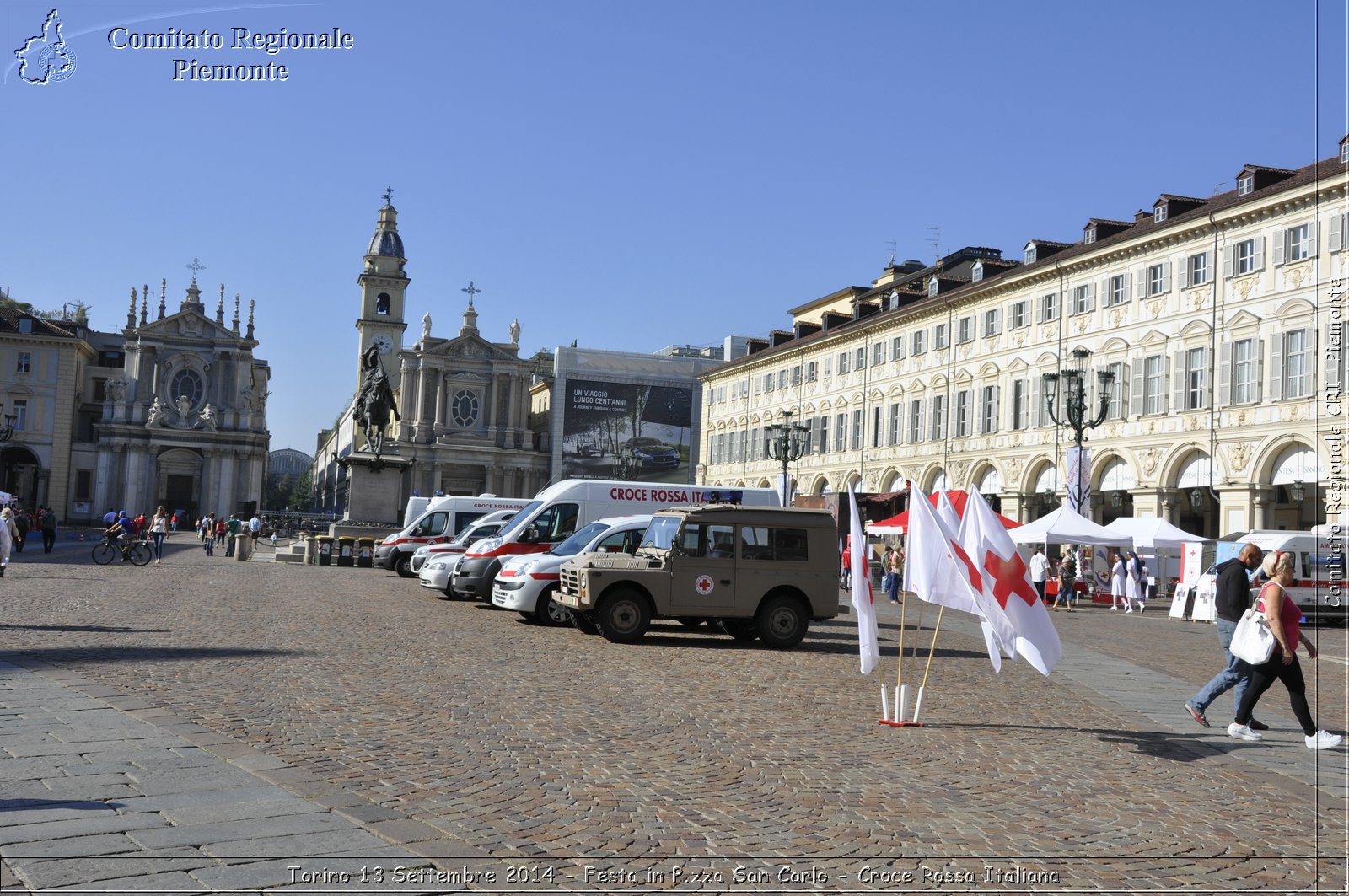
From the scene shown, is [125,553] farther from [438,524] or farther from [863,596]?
[863,596]

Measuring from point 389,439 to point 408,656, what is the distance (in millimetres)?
95457

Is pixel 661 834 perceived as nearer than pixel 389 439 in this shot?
Yes

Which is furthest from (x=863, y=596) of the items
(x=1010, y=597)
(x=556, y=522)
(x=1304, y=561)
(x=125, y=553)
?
(x=125, y=553)

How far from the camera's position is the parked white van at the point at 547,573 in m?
20.5

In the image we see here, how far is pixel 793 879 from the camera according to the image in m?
5.82

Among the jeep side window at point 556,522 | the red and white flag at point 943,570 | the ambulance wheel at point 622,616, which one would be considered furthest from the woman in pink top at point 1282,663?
the jeep side window at point 556,522

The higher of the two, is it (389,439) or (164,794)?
(389,439)

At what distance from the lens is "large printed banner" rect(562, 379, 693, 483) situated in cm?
10644

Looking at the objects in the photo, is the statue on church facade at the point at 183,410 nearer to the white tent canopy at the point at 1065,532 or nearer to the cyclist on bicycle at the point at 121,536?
the cyclist on bicycle at the point at 121,536

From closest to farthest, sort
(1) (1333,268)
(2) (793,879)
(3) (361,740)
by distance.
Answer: (2) (793,879)
(3) (361,740)
(1) (1333,268)

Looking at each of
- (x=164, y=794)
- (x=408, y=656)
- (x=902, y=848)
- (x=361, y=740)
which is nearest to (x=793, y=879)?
(x=902, y=848)

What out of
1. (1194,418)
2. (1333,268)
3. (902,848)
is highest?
(1333,268)

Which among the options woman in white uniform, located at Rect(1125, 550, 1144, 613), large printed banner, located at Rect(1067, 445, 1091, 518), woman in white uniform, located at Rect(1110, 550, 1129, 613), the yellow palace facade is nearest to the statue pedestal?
the yellow palace facade

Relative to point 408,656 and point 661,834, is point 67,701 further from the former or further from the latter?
point 661,834
